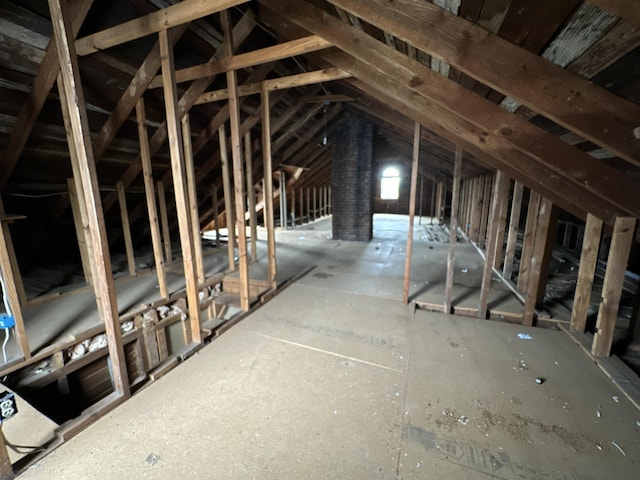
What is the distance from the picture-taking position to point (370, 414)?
153 cm

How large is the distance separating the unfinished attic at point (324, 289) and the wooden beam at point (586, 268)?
1 centimetres

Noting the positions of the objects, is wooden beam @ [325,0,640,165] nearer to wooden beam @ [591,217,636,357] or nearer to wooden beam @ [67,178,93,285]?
wooden beam @ [591,217,636,357]

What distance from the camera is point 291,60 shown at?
11.6ft

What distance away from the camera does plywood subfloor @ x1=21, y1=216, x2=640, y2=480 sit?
4.09ft

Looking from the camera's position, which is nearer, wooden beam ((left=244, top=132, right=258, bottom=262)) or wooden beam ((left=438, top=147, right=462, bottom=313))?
wooden beam ((left=438, top=147, right=462, bottom=313))

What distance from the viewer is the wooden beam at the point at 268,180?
2.80 metres

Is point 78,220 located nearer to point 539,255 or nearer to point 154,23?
point 154,23

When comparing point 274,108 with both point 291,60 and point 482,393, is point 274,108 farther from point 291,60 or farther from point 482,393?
point 482,393

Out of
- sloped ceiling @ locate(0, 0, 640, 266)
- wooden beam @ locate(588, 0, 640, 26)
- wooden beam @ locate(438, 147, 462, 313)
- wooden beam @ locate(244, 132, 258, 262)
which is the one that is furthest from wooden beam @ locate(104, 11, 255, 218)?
wooden beam @ locate(588, 0, 640, 26)

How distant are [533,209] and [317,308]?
2587 millimetres

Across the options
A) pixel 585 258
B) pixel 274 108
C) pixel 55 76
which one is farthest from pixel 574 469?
pixel 274 108

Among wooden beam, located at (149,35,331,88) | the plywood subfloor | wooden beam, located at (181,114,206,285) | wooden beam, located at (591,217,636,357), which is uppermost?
wooden beam, located at (149,35,331,88)

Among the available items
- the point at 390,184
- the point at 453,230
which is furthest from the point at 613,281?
the point at 390,184

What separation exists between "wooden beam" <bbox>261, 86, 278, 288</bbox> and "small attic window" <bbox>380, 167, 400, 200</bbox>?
979 cm
